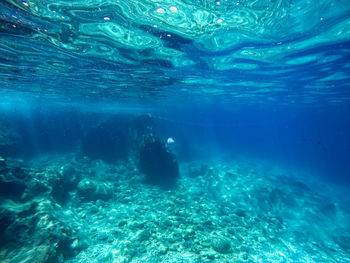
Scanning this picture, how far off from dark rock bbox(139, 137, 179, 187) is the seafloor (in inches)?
48.9

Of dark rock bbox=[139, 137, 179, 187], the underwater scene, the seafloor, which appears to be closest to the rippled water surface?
the underwater scene

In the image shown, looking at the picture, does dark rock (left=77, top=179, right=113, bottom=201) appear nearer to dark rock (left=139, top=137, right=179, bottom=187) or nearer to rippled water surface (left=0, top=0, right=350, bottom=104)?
dark rock (left=139, top=137, right=179, bottom=187)

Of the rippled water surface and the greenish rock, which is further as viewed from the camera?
the greenish rock

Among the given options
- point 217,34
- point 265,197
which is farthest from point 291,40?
point 265,197

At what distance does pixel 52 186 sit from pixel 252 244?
12.4 m

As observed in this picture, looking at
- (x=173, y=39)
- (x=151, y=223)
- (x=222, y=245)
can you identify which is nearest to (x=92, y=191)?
(x=151, y=223)

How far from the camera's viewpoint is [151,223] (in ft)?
34.8

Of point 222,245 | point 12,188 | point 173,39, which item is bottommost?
point 222,245

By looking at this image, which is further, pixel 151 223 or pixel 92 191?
pixel 92 191

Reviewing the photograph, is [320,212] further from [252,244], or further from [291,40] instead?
[291,40]

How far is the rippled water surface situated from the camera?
7430mm

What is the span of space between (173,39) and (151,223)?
10755 mm

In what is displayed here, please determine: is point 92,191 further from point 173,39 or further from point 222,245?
point 173,39

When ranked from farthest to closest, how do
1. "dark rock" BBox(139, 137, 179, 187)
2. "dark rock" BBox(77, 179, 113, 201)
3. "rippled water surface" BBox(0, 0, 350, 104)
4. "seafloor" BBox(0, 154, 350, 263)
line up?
"dark rock" BBox(139, 137, 179, 187) < "dark rock" BBox(77, 179, 113, 201) < "seafloor" BBox(0, 154, 350, 263) < "rippled water surface" BBox(0, 0, 350, 104)
